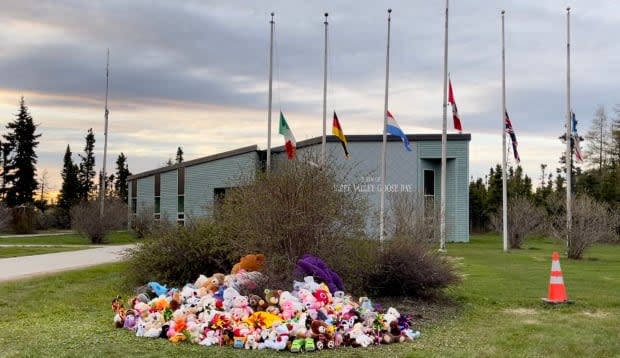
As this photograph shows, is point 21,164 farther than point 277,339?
Yes

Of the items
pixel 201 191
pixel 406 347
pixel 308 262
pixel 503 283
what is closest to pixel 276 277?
pixel 308 262

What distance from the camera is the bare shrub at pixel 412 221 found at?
491 inches

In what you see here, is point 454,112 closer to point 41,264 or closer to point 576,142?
point 576,142

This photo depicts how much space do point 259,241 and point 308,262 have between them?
143cm

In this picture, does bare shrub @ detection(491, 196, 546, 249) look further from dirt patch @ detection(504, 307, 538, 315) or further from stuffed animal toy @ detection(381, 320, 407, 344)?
stuffed animal toy @ detection(381, 320, 407, 344)

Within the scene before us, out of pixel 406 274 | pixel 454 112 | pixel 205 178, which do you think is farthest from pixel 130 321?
pixel 205 178

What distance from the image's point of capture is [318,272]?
955 cm

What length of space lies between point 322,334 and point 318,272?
1859 millimetres

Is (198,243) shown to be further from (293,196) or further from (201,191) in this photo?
(201,191)

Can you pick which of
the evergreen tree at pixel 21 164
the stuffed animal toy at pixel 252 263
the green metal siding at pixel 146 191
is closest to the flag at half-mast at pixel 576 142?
Result: the stuffed animal toy at pixel 252 263

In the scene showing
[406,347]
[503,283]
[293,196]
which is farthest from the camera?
[503,283]

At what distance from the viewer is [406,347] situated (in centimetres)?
779

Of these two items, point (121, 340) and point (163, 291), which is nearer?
point (121, 340)

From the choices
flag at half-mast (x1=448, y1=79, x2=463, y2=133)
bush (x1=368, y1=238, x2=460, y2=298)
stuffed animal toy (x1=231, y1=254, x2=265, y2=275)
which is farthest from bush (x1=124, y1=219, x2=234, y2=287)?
flag at half-mast (x1=448, y1=79, x2=463, y2=133)
